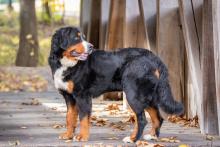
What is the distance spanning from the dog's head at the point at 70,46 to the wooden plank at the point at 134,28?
353 cm

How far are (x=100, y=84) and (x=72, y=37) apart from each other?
2.18 feet

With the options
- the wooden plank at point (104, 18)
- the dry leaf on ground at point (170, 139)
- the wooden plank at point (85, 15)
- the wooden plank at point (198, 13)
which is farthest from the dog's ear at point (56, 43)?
the wooden plank at point (85, 15)

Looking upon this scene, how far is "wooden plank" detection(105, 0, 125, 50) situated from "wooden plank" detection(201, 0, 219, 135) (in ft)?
12.4

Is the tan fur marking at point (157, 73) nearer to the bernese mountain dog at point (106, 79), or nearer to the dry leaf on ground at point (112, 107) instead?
the bernese mountain dog at point (106, 79)

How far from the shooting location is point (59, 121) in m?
8.91

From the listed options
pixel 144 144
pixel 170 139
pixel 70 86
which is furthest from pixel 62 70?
pixel 170 139

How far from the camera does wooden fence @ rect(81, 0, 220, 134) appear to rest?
7383mm

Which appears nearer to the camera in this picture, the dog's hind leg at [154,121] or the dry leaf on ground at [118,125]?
the dog's hind leg at [154,121]

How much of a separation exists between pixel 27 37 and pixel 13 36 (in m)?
7.02

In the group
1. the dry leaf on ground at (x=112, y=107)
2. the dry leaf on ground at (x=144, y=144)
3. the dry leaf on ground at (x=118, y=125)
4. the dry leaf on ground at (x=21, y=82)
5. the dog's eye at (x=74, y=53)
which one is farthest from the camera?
the dry leaf on ground at (x=21, y=82)

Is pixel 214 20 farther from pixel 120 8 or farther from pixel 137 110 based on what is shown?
A: pixel 120 8

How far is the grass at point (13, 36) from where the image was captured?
2735cm

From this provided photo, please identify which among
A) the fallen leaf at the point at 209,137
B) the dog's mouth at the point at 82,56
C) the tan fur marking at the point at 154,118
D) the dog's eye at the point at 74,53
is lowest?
the fallen leaf at the point at 209,137

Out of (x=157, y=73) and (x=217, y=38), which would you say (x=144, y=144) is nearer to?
(x=157, y=73)
